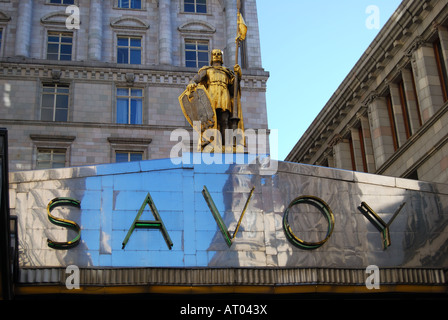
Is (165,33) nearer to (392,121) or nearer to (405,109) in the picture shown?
(392,121)

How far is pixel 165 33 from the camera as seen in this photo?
51969 mm

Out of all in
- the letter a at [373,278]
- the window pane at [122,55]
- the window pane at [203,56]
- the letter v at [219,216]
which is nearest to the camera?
the letter a at [373,278]

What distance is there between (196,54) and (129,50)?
175 inches

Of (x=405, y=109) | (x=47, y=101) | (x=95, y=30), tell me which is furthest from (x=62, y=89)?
(x=405, y=109)

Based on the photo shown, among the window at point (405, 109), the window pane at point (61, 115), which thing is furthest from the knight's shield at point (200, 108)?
the window pane at point (61, 115)

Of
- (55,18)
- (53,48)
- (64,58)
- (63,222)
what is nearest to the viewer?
(63,222)

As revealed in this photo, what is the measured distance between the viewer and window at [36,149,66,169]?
46.4 metres

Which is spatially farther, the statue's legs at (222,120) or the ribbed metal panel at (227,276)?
the statue's legs at (222,120)

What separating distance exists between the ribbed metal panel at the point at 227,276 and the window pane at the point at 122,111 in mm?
27731

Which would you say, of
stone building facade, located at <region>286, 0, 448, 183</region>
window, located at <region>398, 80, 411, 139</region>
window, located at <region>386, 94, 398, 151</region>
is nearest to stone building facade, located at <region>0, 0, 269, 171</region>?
stone building facade, located at <region>286, 0, 448, 183</region>

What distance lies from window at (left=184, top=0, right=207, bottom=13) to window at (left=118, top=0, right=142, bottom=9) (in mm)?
3200

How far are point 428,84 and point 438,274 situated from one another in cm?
1579

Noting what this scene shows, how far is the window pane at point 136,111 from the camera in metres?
49.0

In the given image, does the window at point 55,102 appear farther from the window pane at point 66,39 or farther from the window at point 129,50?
the window at point 129,50
